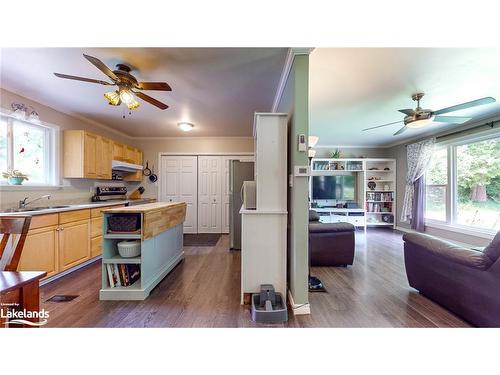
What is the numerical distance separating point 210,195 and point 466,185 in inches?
212

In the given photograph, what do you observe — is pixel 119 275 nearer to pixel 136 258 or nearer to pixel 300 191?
pixel 136 258

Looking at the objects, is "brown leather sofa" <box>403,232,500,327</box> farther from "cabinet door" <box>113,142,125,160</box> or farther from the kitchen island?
"cabinet door" <box>113,142,125,160</box>

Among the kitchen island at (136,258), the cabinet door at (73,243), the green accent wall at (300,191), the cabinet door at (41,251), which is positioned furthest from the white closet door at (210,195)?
the green accent wall at (300,191)

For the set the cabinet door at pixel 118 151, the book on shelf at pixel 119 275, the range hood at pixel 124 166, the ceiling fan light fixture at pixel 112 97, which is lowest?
the book on shelf at pixel 119 275

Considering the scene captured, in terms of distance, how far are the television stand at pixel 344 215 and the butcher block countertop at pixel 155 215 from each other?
4.06 metres

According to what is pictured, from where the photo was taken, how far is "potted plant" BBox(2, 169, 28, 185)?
267 cm

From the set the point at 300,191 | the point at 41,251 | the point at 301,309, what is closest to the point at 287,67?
the point at 300,191

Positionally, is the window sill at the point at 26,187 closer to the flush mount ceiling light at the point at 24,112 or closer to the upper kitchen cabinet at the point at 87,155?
the upper kitchen cabinet at the point at 87,155

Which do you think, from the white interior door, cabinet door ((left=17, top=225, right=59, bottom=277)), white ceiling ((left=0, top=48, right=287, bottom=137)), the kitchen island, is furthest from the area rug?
white ceiling ((left=0, top=48, right=287, bottom=137))

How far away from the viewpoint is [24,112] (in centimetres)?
287

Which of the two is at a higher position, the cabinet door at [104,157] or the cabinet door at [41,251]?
the cabinet door at [104,157]

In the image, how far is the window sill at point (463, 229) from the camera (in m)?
3.66
